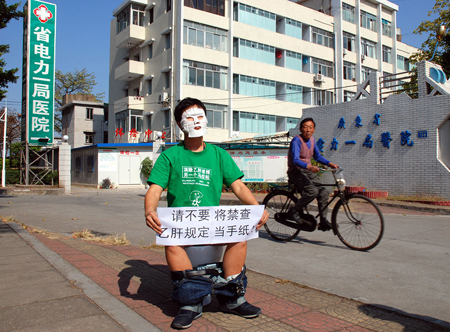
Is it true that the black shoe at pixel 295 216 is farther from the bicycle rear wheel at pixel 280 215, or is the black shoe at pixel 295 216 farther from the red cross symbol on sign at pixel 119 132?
the red cross symbol on sign at pixel 119 132

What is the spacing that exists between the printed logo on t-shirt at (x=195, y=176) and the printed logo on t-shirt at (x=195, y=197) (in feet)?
0.26

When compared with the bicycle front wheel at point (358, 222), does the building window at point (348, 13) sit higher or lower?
higher

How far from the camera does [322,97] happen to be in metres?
37.9

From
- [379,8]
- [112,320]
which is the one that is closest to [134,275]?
[112,320]

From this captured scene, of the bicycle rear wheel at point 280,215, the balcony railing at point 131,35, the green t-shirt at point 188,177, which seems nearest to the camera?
the green t-shirt at point 188,177

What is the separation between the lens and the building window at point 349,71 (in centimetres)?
3892

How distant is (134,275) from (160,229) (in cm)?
165

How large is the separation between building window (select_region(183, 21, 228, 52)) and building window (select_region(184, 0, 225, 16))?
1.26m

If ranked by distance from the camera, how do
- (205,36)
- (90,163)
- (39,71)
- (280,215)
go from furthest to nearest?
(205,36)
(90,163)
(39,71)
(280,215)

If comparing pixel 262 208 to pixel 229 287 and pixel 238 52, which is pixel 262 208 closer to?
pixel 229 287

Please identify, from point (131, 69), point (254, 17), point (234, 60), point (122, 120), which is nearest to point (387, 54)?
point (254, 17)

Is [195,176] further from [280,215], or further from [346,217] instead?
[280,215]

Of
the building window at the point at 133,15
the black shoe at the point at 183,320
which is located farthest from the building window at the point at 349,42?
the black shoe at the point at 183,320

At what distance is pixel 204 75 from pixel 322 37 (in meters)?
14.1
